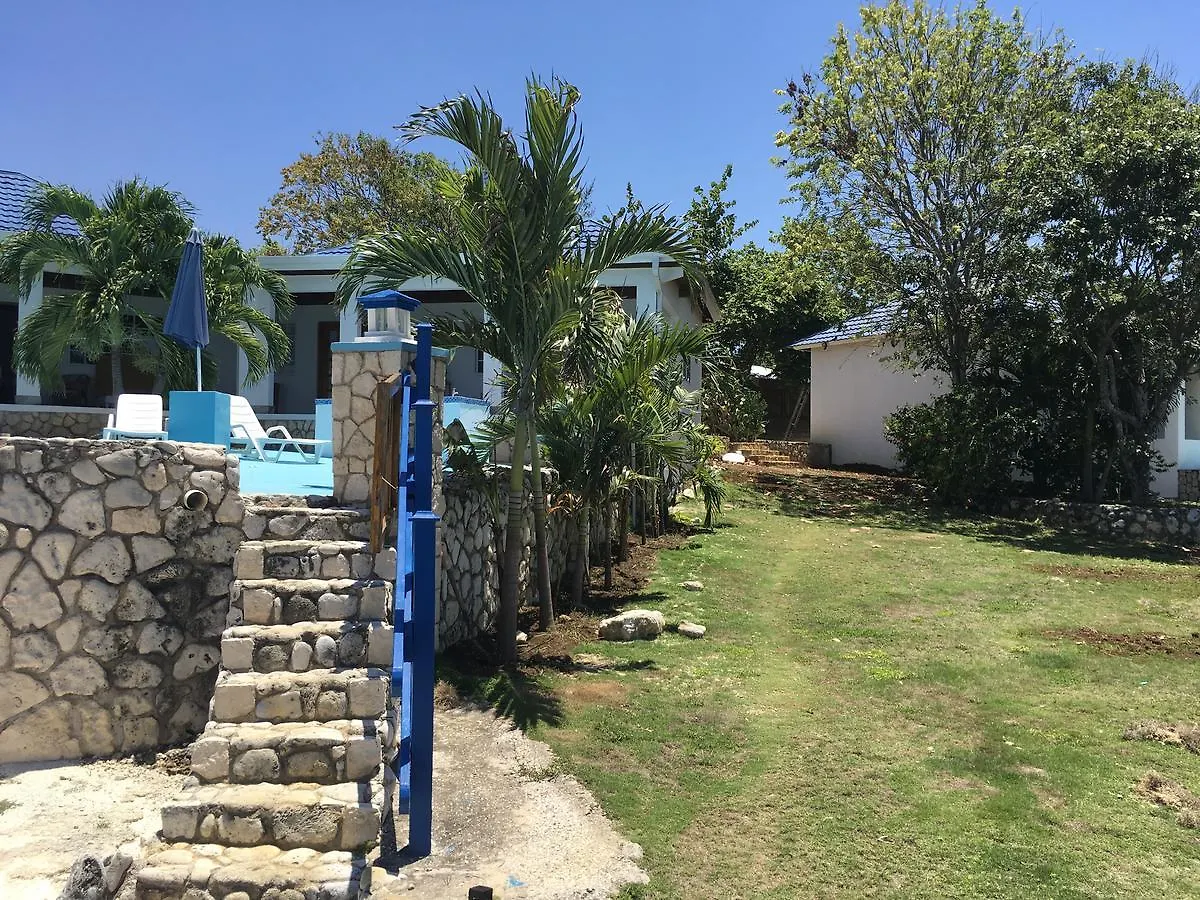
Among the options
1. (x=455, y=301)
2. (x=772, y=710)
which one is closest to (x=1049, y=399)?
(x=455, y=301)

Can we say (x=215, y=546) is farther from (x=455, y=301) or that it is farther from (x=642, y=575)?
(x=455, y=301)

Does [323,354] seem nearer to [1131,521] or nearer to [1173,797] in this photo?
[1131,521]

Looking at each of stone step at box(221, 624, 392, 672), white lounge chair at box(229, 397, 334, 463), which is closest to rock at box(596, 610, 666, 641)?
stone step at box(221, 624, 392, 672)

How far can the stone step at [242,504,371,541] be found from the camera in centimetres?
583

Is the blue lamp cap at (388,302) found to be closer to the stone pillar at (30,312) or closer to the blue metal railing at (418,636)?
the blue metal railing at (418,636)

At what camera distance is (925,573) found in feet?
38.3

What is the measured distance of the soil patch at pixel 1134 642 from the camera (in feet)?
26.5

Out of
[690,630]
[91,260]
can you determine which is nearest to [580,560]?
[690,630]

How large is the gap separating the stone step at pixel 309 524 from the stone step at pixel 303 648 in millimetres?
806

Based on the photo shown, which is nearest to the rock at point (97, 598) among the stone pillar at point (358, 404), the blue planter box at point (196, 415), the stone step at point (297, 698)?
the stone step at point (297, 698)

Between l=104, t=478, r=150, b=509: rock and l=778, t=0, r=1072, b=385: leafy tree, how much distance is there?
15.4m

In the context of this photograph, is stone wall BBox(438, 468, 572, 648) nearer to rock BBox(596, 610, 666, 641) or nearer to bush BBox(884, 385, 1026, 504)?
rock BBox(596, 610, 666, 641)

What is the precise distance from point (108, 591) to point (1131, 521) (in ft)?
51.4

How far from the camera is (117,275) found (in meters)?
14.1
